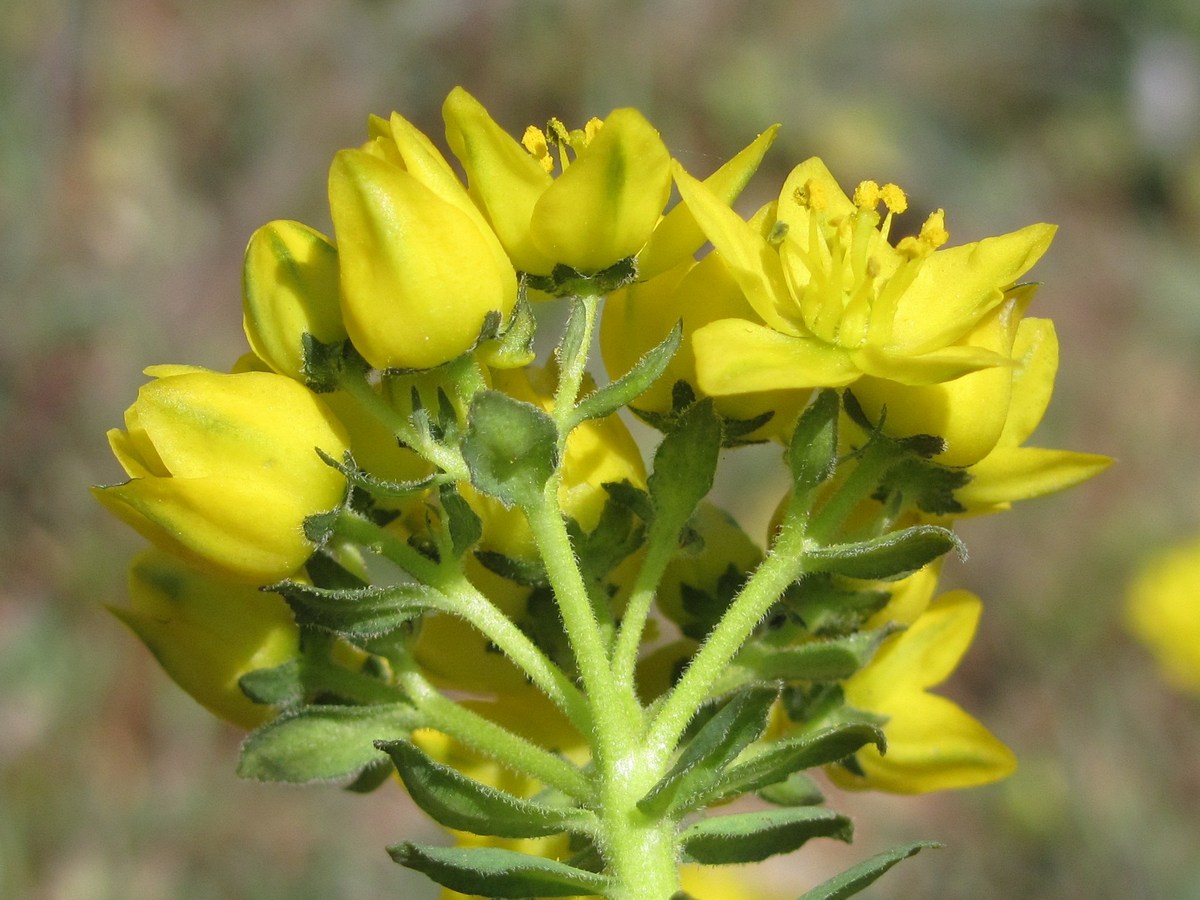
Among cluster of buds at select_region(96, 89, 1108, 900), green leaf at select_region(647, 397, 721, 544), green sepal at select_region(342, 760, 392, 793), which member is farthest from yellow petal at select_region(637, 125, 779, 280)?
green sepal at select_region(342, 760, 392, 793)

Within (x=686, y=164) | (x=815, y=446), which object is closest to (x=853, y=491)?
(x=815, y=446)

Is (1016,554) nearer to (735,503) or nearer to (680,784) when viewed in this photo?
(735,503)

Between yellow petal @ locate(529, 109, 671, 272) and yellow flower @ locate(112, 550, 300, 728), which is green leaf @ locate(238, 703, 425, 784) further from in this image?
yellow petal @ locate(529, 109, 671, 272)

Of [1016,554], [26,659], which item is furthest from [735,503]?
[26,659]

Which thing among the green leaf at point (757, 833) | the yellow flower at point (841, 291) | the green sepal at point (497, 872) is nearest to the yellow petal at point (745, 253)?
the yellow flower at point (841, 291)

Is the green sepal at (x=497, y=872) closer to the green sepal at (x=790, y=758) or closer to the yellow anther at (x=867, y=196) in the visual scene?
the green sepal at (x=790, y=758)

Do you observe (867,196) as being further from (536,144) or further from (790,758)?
(790,758)
